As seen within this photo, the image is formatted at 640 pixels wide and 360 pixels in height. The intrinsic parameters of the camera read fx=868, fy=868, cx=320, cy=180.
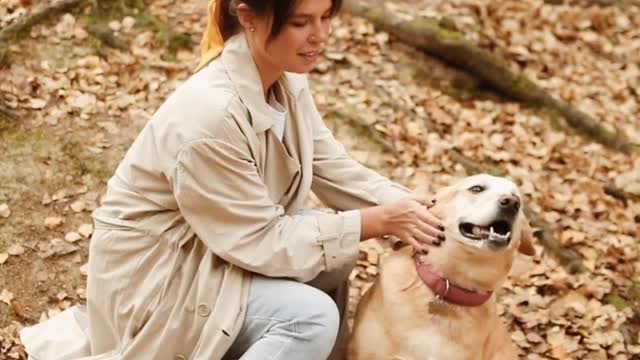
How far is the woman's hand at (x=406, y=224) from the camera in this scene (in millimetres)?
3078

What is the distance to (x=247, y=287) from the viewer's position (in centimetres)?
305

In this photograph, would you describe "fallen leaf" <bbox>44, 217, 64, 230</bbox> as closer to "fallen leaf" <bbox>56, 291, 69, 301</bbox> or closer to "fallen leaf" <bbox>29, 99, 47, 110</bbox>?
"fallen leaf" <bbox>56, 291, 69, 301</bbox>

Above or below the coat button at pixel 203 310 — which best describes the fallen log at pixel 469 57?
below

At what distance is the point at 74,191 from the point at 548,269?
8.75 feet

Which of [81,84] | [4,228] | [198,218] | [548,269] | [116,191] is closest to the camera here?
[198,218]

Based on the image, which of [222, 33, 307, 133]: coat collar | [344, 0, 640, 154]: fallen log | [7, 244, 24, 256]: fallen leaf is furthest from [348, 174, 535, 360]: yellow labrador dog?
[344, 0, 640, 154]: fallen log

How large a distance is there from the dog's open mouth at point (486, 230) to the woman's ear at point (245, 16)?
3.32 ft

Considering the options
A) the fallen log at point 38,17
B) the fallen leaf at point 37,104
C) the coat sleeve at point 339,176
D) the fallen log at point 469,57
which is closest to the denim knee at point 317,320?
the coat sleeve at point 339,176

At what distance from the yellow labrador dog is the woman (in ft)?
0.35

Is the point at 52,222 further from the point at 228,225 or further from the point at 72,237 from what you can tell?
the point at 228,225

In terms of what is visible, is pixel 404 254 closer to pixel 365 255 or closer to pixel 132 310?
pixel 132 310

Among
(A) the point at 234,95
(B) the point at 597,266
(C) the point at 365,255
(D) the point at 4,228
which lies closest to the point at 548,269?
(B) the point at 597,266

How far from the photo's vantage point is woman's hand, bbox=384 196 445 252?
3074mm

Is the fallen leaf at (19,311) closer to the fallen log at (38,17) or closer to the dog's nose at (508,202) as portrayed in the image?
the fallen log at (38,17)
